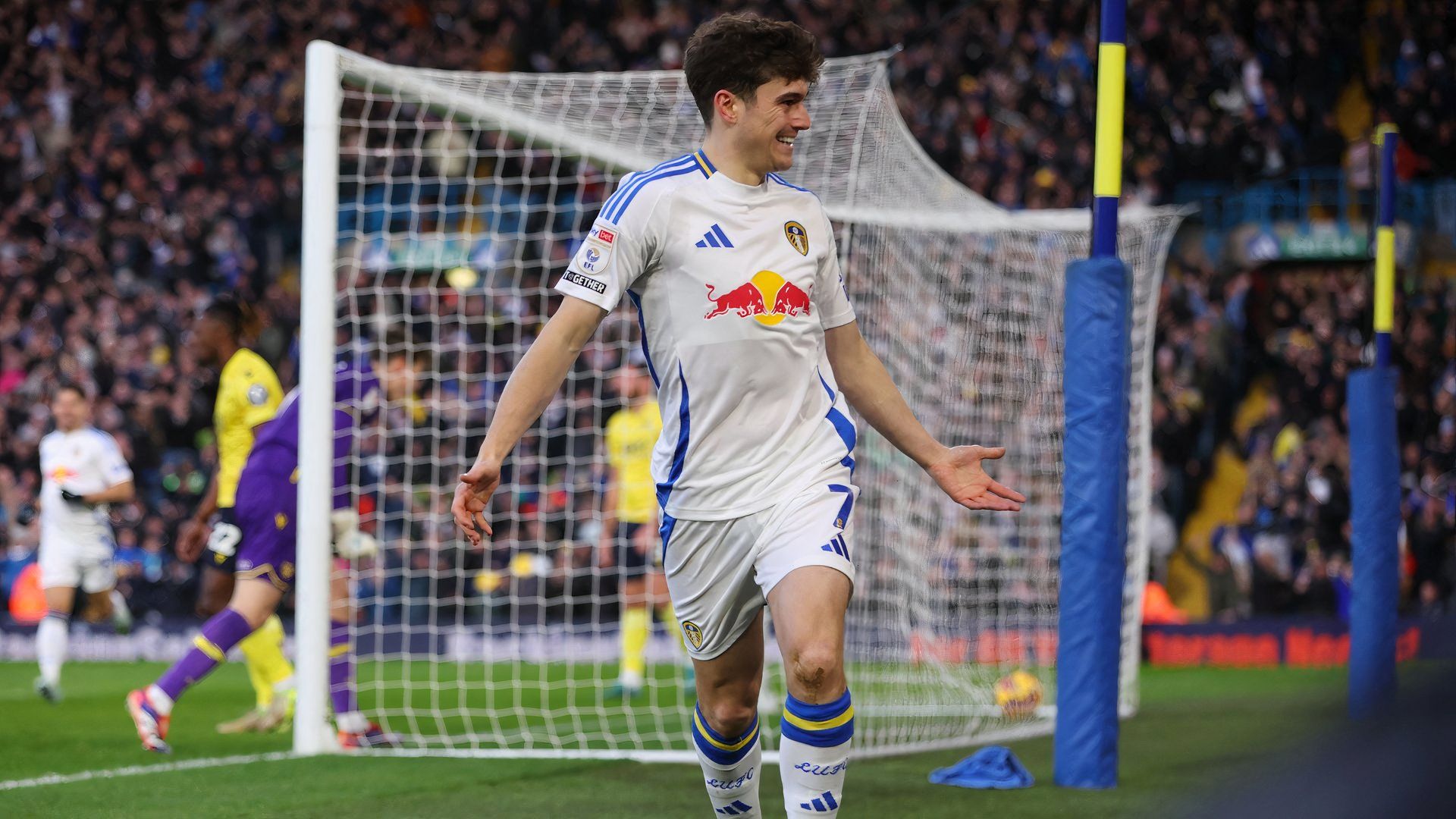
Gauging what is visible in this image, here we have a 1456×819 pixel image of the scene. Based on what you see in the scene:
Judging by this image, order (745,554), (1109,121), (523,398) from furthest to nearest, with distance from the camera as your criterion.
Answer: (1109,121) → (745,554) → (523,398)

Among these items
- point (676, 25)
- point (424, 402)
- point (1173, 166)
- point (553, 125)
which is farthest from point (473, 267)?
point (553, 125)

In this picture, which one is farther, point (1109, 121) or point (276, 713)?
point (276, 713)

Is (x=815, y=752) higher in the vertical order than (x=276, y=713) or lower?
higher

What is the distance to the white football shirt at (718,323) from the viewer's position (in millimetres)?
3945

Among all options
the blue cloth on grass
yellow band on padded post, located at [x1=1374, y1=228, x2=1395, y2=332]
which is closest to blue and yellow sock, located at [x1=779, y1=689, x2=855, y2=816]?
the blue cloth on grass

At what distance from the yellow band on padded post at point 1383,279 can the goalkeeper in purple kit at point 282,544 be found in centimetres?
544

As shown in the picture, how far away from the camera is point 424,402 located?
10.6m

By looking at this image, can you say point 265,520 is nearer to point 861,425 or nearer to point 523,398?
point 861,425

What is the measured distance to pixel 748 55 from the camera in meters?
3.97

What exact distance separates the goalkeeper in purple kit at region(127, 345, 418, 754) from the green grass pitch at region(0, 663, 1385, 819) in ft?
1.27

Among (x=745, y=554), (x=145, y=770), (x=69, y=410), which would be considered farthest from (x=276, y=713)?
(x=745, y=554)

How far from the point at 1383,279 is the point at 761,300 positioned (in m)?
6.12

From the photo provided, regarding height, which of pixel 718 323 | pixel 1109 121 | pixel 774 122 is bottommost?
pixel 718 323

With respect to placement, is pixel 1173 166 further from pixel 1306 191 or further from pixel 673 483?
pixel 673 483
